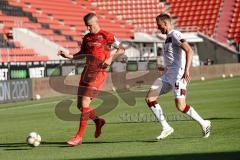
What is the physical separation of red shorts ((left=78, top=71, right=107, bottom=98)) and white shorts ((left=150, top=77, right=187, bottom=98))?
0.94m

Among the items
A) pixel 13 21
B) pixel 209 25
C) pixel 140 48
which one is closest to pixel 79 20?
pixel 140 48

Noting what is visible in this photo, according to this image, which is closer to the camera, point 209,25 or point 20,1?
point 20,1

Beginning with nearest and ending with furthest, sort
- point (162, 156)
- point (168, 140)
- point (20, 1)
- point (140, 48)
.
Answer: point (162, 156) < point (168, 140) < point (20, 1) < point (140, 48)

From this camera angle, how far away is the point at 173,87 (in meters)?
10.4

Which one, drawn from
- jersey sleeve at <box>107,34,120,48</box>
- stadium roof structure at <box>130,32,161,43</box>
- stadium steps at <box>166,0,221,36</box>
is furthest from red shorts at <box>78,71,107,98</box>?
stadium steps at <box>166,0,221,36</box>

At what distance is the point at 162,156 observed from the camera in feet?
26.9

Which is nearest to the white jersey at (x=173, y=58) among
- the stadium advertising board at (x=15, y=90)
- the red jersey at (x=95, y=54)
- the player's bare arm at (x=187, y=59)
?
the player's bare arm at (x=187, y=59)

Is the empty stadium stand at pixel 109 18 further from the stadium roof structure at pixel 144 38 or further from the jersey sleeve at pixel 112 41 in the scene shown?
the jersey sleeve at pixel 112 41

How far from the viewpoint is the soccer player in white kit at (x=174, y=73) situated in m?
10.1

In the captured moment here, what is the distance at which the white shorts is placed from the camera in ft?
33.6

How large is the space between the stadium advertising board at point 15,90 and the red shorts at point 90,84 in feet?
48.2

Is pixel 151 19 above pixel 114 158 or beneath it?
beneath

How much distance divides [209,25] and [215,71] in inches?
501

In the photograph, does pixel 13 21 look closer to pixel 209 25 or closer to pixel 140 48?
pixel 140 48
